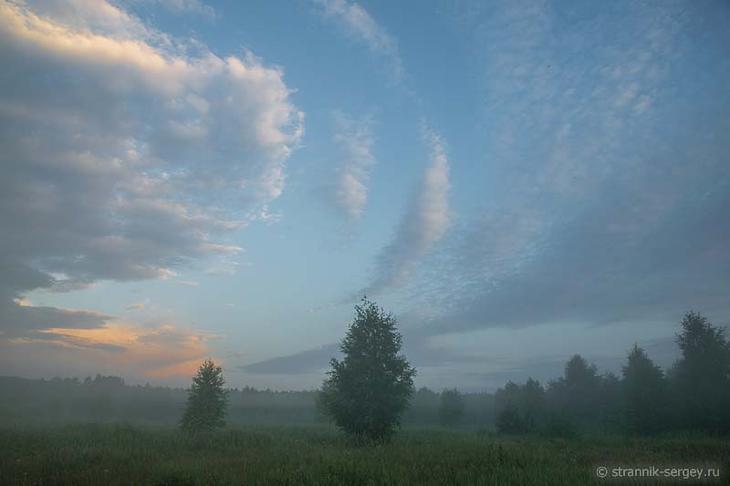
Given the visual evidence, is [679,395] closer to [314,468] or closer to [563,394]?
[563,394]

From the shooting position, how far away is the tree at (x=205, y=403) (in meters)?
32.1

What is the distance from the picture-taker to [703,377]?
34469 mm

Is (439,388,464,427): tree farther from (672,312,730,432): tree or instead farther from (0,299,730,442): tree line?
(672,312,730,432): tree

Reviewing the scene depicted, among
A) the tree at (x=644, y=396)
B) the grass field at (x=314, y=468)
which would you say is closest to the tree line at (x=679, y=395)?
the tree at (x=644, y=396)

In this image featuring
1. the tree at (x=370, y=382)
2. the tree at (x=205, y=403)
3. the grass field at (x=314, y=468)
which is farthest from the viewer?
the tree at (x=205, y=403)

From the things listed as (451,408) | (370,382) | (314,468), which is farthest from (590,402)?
(314,468)

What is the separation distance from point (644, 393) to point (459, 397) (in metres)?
43.0

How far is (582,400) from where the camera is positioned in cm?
6212

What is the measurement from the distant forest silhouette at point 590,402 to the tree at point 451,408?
0.58 feet

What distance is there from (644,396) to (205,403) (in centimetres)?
3998

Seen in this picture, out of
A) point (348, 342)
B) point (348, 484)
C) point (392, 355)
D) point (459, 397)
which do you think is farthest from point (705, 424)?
point (459, 397)

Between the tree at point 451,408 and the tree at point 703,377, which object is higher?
the tree at point 703,377

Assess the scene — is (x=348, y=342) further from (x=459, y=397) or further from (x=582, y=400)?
(x=459, y=397)

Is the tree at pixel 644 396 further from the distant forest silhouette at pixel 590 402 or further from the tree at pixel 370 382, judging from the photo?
the tree at pixel 370 382
